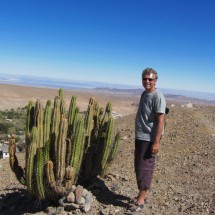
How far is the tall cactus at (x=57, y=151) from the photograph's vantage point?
5.62 meters

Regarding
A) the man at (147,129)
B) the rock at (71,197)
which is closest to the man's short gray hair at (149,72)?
the man at (147,129)

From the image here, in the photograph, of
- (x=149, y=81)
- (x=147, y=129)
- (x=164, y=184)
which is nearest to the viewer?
(x=149, y=81)

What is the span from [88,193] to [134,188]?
40.6 inches

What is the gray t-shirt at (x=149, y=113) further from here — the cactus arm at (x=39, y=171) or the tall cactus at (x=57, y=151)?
the cactus arm at (x=39, y=171)

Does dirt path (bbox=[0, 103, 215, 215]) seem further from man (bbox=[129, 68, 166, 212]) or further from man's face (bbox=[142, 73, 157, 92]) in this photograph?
man's face (bbox=[142, 73, 157, 92])

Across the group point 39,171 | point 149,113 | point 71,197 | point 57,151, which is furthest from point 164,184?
point 39,171

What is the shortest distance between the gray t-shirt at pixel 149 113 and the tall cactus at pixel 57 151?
3.51ft

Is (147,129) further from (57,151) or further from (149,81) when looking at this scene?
(57,151)

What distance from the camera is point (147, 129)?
5156mm

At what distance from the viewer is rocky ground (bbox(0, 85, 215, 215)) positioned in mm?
5696

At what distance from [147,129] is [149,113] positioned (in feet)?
0.80

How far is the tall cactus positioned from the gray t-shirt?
1.07m

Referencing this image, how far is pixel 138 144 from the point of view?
208 inches

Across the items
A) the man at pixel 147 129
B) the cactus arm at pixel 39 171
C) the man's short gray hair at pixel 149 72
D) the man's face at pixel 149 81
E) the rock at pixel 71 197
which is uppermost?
the man's short gray hair at pixel 149 72
